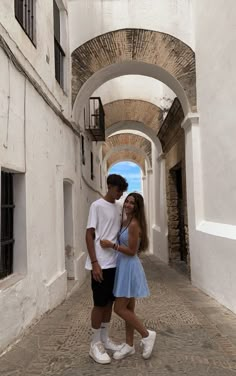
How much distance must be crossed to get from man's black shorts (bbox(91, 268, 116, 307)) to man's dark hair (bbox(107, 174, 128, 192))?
2.42 ft

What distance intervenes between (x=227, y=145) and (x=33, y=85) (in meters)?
2.91

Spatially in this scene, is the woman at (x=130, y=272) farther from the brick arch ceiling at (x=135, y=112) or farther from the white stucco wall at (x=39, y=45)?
the brick arch ceiling at (x=135, y=112)

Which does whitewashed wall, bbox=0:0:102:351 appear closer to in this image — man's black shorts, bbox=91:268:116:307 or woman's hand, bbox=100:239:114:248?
man's black shorts, bbox=91:268:116:307

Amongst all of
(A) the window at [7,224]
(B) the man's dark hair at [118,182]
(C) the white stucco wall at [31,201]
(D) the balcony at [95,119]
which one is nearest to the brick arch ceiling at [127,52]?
(C) the white stucco wall at [31,201]

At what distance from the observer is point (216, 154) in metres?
6.15

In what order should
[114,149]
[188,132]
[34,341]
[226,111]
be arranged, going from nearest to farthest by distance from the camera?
[34,341]
[226,111]
[188,132]
[114,149]

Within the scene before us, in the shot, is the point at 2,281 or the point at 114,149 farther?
the point at 114,149

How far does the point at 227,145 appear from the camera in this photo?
5.59m

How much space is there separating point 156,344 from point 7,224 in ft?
6.61

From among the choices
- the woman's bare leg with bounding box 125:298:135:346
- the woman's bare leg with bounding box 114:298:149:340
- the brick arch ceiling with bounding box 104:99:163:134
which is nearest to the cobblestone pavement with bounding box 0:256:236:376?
the woman's bare leg with bounding box 125:298:135:346

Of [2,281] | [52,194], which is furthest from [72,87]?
[2,281]

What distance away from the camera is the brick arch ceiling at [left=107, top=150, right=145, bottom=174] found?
21.1 meters

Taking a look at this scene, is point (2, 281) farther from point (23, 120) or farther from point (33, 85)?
point (33, 85)

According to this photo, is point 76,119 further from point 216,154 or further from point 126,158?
point 126,158
